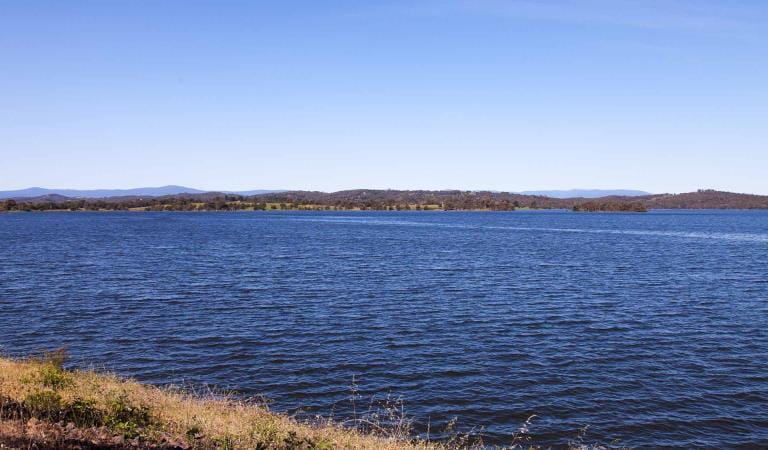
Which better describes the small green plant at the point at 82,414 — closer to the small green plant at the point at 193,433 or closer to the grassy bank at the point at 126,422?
the grassy bank at the point at 126,422

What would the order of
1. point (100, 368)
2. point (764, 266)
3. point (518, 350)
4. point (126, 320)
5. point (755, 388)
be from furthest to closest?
point (764, 266) → point (126, 320) → point (518, 350) → point (100, 368) → point (755, 388)

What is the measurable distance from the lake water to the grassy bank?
5.35m

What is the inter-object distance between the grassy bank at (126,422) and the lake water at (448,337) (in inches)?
210

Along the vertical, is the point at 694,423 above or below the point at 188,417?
below

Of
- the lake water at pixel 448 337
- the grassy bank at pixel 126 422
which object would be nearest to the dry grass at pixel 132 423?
the grassy bank at pixel 126 422

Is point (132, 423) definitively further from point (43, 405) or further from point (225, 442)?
point (43, 405)

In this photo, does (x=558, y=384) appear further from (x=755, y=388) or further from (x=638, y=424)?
(x=755, y=388)

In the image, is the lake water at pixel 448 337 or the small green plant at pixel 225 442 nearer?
the small green plant at pixel 225 442

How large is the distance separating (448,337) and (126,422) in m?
20.5

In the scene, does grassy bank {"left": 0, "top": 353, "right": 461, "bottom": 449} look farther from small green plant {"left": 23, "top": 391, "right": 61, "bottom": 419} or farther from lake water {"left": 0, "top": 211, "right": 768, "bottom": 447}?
lake water {"left": 0, "top": 211, "right": 768, "bottom": 447}

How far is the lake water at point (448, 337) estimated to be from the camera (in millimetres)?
21781

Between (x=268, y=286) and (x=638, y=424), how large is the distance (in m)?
34.8

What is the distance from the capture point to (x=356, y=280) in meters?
53.4

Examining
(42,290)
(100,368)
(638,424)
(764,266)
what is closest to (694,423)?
(638,424)
